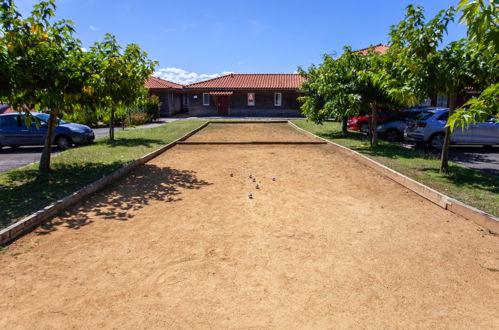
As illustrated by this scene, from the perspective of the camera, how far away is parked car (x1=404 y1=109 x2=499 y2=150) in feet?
41.2

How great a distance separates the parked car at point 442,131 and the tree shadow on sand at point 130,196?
30.5 ft

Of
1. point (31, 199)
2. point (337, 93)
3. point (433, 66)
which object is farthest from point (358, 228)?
point (337, 93)

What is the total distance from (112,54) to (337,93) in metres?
9.09

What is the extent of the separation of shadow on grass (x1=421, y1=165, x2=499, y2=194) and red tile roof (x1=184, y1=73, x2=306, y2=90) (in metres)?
28.2

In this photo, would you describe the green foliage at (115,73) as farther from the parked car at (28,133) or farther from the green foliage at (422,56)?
the green foliage at (422,56)

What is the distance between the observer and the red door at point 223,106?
3806cm

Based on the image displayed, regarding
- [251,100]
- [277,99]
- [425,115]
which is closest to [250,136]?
[425,115]

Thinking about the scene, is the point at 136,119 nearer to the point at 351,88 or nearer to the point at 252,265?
the point at 351,88

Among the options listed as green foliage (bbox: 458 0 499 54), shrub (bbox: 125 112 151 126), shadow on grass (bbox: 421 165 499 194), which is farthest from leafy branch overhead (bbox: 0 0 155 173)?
shrub (bbox: 125 112 151 126)

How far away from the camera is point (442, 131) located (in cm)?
1262

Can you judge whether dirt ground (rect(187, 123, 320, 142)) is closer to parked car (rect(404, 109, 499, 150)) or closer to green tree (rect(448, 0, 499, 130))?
parked car (rect(404, 109, 499, 150))

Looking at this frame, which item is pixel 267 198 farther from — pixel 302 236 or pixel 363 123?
pixel 363 123

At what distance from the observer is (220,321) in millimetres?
2887

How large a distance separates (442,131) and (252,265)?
38.5 feet
